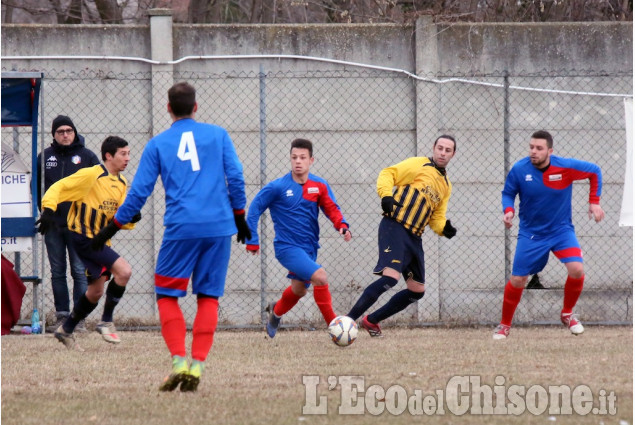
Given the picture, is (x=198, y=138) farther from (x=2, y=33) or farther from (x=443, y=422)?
(x=2, y=33)

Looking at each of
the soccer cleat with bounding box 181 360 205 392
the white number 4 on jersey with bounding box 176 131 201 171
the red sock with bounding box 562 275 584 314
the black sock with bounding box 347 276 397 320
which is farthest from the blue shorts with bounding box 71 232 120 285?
the red sock with bounding box 562 275 584 314

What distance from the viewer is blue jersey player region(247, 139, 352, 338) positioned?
8688 millimetres

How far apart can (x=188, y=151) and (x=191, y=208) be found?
1.11 ft

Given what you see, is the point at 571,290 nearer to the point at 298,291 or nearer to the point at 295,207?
the point at 298,291

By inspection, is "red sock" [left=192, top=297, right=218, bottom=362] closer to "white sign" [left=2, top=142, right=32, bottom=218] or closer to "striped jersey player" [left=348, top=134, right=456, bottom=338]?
"striped jersey player" [left=348, top=134, right=456, bottom=338]

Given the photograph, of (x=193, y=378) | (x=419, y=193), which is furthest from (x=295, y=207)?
(x=193, y=378)

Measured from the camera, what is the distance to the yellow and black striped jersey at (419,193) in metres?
8.97

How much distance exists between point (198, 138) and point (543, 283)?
18.7 ft

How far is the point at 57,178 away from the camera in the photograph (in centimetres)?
966

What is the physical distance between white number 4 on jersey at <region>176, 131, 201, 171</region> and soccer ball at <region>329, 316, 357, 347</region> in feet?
8.58

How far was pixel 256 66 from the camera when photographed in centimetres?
1049

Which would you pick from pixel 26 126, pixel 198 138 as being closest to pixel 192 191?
pixel 198 138

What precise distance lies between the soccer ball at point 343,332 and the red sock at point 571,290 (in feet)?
7.25

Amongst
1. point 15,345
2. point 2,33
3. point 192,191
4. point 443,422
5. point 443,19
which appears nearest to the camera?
point 443,422
